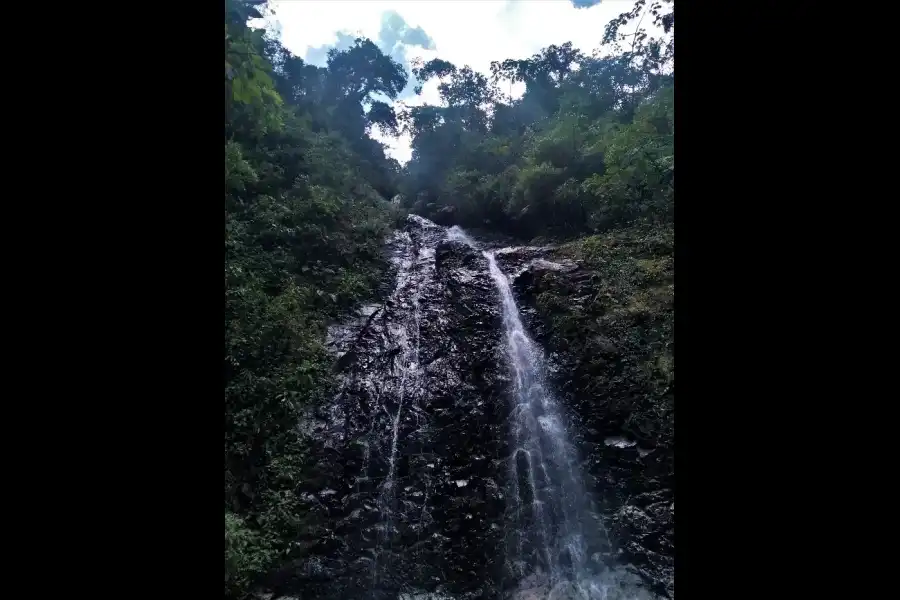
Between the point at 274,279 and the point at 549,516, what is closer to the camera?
the point at 549,516

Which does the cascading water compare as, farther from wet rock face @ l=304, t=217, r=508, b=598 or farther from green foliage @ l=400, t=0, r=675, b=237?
green foliage @ l=400, t=0, r=675, b=237

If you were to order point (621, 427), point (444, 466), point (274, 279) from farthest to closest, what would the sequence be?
point (274, 279) → point (444, 466) → point (621, 427)

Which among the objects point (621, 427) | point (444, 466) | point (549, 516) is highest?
point (621, 427)

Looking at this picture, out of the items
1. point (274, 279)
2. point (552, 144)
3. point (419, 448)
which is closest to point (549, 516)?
point (419, 448)

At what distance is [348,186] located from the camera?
50.5 ft

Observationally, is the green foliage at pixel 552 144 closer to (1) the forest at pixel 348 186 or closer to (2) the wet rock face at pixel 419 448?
(1) the forest at pixel 348 186

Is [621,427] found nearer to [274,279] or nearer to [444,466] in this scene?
[444,466]

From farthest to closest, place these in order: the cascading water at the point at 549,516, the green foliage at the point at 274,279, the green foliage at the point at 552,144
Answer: the green foliage at the point at 552,144, the cascading water at the point at 549,516, the green foliage at the point at 274,279

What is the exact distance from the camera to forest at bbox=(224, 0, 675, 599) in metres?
6.40

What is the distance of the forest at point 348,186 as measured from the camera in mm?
6402

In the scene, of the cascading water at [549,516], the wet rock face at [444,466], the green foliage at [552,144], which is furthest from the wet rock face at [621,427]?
the green foliage at [552,144]

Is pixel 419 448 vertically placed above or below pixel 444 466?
above
